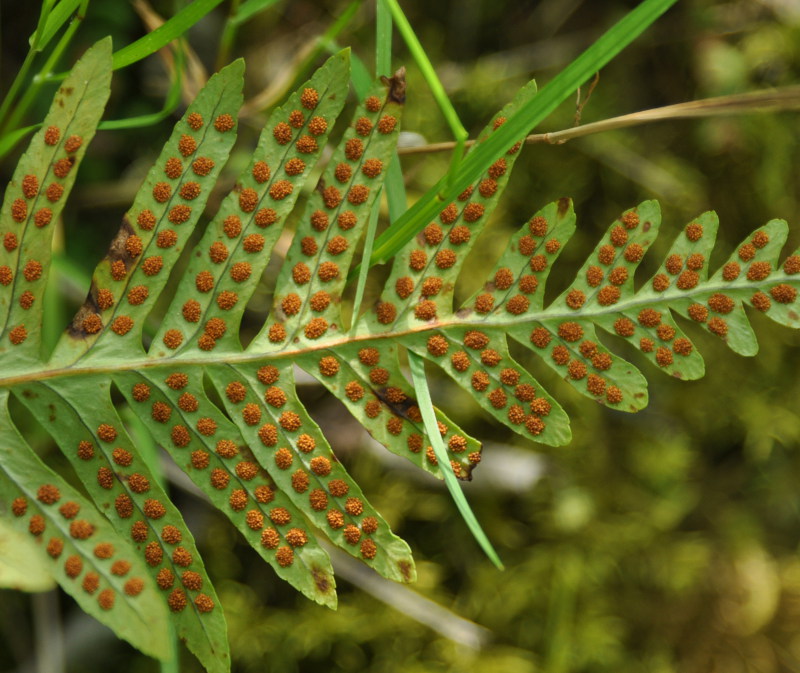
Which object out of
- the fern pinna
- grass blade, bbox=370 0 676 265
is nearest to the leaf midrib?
the fern pinna

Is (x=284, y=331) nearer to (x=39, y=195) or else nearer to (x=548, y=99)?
(x=39, y=195)

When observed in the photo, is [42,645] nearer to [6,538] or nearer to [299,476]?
[6,538]

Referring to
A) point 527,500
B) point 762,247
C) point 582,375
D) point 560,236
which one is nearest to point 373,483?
A: point 527,500

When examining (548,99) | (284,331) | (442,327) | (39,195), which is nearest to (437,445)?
(442,327)

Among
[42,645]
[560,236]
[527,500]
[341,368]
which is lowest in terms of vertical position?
[42,645]

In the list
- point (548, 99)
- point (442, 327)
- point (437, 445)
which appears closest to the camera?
point (548, 99)

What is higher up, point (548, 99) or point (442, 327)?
point (548, 99)

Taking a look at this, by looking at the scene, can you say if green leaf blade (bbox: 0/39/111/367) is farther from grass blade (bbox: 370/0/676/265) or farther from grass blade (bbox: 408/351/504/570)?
grass blade (bbox: 408/351/504/570)

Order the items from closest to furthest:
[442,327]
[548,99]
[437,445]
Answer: [548,99]
[437,445]
[442,327]

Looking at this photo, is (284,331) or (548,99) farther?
(284,331)
